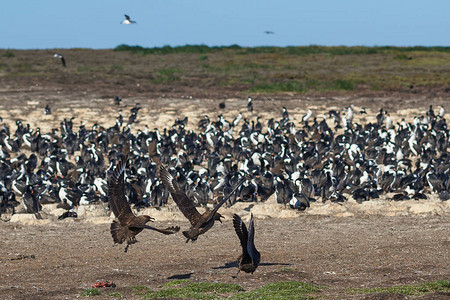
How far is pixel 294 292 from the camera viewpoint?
11.9 meters

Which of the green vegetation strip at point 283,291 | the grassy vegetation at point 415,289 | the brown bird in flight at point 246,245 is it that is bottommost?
the green vegetation strip at point 283,291

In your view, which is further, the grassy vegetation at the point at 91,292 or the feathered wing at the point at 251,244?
the grassy vegetation at the point at 91,292

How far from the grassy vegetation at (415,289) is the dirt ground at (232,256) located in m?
0.44

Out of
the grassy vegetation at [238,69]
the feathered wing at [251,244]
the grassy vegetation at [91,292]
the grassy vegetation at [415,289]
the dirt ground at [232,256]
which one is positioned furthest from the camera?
the grassy vegetation at [238,69]

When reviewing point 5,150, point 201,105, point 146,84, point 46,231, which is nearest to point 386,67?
point 146,84

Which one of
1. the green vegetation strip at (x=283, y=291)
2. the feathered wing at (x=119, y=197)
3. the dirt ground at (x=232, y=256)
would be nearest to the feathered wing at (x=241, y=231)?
the green vegetation strip at (x=283, y=291)

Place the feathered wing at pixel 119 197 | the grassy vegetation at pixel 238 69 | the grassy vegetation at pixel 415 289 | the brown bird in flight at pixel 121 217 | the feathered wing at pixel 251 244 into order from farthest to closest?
the grassy vegetation at pixel 238 69, the feathered wing at pixel 119 197, the brown bird in flight at pixel 121 217, the feathered wing at pixel 251 244, the grassy vegetation at pixel 415 289

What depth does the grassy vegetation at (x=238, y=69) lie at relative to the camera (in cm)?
5009

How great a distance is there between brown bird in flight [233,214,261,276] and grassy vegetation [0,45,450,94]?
34630 mm

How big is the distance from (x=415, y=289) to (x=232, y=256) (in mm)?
4961

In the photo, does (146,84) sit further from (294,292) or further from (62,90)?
(294,292)

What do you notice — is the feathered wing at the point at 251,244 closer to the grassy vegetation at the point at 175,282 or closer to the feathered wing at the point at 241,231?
the feathered wing at the point at 241,231

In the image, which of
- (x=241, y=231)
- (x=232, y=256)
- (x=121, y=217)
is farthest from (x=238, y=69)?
(x=241, y=231)

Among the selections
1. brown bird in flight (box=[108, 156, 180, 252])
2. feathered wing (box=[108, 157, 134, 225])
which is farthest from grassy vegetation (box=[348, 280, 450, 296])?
feathered wing (box=[108, 157, 134, 225])
